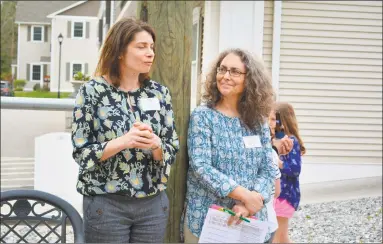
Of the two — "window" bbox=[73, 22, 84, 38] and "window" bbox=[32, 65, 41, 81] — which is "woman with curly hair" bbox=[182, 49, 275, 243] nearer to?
"window" bbox=[73, 22, 84, 38]

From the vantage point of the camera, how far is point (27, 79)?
37.8 meters

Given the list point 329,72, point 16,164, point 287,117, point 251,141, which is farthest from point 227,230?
point 16,164

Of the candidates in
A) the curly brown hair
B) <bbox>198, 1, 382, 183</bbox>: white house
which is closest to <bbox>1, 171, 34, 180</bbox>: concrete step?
<bbox>198, 1, 382, 183</bbox>: white house

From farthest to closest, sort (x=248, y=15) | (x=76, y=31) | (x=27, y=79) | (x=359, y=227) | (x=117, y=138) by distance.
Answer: (x=27, y=79) → (x=76, y=31) → (x=248, y=15) → (x=359, y=227) → (x=117, y=138)

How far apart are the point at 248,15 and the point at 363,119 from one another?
94.8 inches

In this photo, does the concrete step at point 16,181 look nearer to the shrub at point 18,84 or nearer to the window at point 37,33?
the shrub at point 18,84

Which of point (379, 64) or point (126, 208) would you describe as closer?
point (126, 208)

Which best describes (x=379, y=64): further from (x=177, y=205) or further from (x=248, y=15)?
(x=177, y=205)

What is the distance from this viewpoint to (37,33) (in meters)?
35.0

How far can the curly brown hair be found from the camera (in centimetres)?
248

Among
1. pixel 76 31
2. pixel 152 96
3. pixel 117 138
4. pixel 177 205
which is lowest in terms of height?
pixel 177 205

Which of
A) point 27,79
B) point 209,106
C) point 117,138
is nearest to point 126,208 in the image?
point 117,138

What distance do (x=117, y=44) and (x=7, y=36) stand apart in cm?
3882

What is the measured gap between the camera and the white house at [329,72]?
862 centimetres
